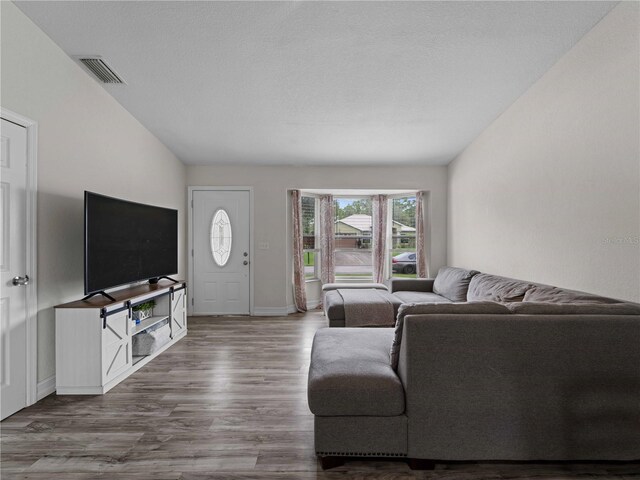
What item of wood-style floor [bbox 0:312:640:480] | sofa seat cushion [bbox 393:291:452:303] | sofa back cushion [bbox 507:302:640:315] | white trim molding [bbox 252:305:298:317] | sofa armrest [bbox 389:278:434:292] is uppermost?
sofa back cushion [bbox 507:302:640:315]

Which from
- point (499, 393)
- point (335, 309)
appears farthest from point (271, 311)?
point (499, 393)

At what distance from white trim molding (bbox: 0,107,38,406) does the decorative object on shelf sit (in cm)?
100

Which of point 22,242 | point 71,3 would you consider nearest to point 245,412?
point 22,242

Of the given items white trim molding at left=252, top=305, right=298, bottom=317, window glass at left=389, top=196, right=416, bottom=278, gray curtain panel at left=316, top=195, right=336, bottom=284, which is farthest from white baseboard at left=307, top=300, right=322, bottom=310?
window glass at left=389, top=196, right=416, bottom=278

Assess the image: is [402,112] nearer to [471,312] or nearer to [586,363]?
[471,312]

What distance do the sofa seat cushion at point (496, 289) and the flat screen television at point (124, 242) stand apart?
311 cm

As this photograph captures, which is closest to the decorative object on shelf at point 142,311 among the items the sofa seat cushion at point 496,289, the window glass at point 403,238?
the sofa seat cushion at point 496,289

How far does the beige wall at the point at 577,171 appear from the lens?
2146mm

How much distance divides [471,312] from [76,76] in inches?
140

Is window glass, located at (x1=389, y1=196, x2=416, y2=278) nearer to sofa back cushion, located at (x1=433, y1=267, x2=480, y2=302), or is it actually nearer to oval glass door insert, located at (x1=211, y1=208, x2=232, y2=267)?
sofa back cushion, located at (x1=433, y1=267, x2=480, y2=302)

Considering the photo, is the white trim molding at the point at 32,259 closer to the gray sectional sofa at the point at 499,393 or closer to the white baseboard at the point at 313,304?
the gray sectional sofa at the point at 499,393

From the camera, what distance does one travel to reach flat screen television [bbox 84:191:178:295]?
2.76 meters

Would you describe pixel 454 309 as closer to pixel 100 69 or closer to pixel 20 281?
pixel 20 281

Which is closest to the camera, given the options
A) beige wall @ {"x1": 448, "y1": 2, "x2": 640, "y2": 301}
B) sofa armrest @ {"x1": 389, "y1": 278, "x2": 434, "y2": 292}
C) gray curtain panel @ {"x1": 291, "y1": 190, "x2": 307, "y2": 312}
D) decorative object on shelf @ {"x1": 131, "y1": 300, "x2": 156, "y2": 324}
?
beige wall @ {"x1": 448, "y1": 2, "x2": 640, "y2": 301}
